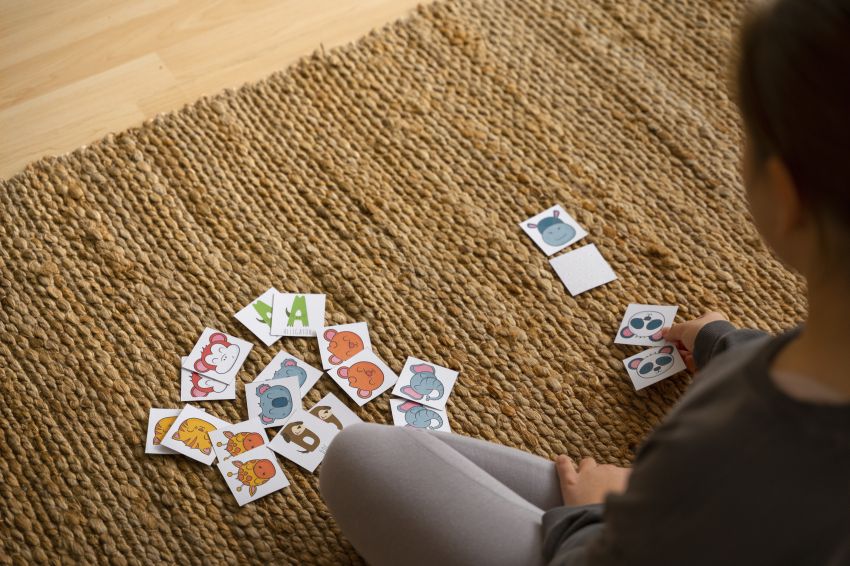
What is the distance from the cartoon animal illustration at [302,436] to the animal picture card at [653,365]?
0.52 metres

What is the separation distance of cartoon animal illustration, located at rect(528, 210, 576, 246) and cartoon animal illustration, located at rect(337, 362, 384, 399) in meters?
0.39

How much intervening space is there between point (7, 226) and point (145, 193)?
0.24m

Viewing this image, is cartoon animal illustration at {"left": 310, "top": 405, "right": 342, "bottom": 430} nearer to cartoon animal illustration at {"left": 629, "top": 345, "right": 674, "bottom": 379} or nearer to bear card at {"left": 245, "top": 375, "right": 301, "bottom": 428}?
bear card at {"left": 245, "top": 375, "right": 301, "bottom": 428}

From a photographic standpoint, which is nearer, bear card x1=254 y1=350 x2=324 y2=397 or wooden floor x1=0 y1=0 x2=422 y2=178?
bear card x1=254 y1=350 x2=324 y2=397

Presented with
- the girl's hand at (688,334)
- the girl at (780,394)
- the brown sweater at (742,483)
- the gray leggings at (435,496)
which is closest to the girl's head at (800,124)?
the girl at (780,394)

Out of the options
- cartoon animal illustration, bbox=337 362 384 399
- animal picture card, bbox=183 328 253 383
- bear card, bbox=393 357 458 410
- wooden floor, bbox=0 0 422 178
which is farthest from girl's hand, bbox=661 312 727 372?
wooden floor, bbox=0 0 422 178

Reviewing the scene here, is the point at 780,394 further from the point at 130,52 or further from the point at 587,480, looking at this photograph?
the point at 130,52

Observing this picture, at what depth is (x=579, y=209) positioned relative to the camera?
5.19 feet

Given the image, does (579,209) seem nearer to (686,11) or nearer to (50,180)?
(686,11)

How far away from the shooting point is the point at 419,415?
1.38m

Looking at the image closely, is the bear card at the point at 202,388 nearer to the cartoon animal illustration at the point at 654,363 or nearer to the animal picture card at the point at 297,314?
the animal picture card at the point at 297,314

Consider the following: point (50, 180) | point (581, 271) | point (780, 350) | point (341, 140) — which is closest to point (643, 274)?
point (581, 271)

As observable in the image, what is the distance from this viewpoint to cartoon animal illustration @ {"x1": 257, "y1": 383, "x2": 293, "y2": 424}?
1367 millimetres

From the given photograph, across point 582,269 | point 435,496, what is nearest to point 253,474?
point 435,496
